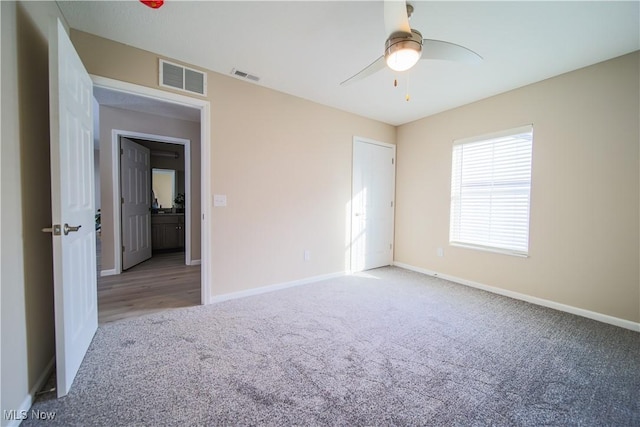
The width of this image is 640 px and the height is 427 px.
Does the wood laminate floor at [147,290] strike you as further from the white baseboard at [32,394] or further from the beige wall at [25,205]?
the beige wall at [25,205]

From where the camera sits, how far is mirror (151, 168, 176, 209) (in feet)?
19.7

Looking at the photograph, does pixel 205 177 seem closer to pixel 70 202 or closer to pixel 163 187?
pixel 70 202

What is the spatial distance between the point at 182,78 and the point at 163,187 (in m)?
4.32

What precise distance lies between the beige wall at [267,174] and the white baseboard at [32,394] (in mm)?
1342

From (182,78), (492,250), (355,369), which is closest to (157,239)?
(182,78)

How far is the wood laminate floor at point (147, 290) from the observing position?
8.79 feet

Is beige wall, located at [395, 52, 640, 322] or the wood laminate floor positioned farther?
the wood laminate floor

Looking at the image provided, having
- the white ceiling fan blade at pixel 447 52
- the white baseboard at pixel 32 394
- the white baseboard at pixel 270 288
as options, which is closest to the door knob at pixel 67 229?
the white baseboard at pixel 32 394

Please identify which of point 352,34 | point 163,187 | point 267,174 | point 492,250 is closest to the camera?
point 352,34

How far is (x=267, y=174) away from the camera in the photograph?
10.5ft

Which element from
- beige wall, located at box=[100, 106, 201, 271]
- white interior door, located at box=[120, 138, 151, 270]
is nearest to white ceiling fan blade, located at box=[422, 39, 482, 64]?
beige wall, located at box=[100, 106, 201, 271]

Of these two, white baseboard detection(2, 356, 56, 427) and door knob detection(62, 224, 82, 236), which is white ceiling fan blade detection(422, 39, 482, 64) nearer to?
door knob detection(62, 224, 82, 236)


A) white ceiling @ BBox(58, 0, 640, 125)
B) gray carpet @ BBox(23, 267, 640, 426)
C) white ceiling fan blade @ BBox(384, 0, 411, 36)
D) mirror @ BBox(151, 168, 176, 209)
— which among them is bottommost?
gray carpet @ BBox(23, 267, 640, 426)

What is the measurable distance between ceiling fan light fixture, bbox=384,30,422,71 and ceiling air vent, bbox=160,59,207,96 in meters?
2.02
